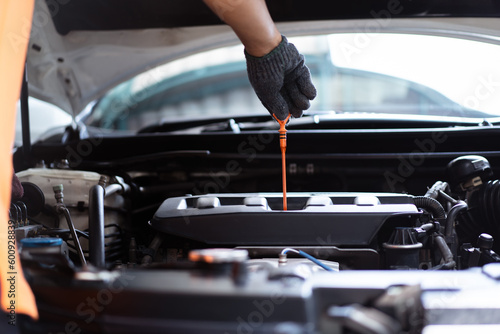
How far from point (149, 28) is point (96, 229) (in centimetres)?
92

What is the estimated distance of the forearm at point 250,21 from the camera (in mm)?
994

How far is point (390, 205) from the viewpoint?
3.62 feet

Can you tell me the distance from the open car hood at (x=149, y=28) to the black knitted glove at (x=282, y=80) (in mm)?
472

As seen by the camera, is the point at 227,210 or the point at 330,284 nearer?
the point at 330,284

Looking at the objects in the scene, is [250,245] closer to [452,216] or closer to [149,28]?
[452,216]

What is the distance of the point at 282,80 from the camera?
117 cm

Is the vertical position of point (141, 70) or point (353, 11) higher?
point (353, 11)

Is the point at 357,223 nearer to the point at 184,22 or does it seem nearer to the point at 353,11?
the point at 353,11

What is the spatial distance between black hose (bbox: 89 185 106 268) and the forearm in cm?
51

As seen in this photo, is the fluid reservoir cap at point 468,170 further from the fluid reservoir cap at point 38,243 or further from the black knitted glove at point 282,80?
the fluid reservoir cap at point 38,243

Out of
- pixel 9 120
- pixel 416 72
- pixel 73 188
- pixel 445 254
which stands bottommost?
pixel 445 254

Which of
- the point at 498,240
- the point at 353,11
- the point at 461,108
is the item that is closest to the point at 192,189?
the point at 353,11

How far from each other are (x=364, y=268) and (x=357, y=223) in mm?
106

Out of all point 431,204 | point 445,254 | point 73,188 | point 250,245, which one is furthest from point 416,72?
point 73,188
